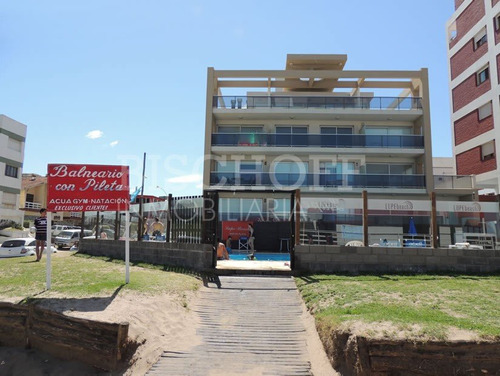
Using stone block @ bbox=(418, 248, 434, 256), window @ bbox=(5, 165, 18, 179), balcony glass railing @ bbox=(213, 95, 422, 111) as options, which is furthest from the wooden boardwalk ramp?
Answer: window @ bbox=(5, 165, 18, 179)

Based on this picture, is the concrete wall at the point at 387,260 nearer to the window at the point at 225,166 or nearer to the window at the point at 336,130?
the window at the point at 225,166

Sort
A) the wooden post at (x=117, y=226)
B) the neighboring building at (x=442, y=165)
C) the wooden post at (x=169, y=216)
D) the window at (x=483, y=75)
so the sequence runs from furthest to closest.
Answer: the neighboring building at (x=442, y=165)
the window at (x=483, y=75)
the wooden post at (x=117, y=226)
the wooden post at (x=169, y=216)

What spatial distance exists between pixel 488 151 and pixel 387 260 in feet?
64.7

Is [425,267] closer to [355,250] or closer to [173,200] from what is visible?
[355,250]

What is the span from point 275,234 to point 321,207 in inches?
282

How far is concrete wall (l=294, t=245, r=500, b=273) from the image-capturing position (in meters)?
10.6

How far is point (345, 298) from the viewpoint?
7.50m

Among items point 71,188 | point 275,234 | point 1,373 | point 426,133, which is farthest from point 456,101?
point 1,373

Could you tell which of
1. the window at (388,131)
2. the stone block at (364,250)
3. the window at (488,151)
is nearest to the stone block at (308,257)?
the stone block at (364,250)

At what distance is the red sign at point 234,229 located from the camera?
23.4m

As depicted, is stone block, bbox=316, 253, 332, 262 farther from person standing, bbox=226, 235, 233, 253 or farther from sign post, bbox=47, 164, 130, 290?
person standing, bbox=226, 235, 233, 253

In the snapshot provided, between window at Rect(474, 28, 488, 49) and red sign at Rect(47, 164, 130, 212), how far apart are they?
1066 inches

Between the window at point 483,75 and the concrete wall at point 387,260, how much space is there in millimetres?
19792

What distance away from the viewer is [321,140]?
26.1 metres
